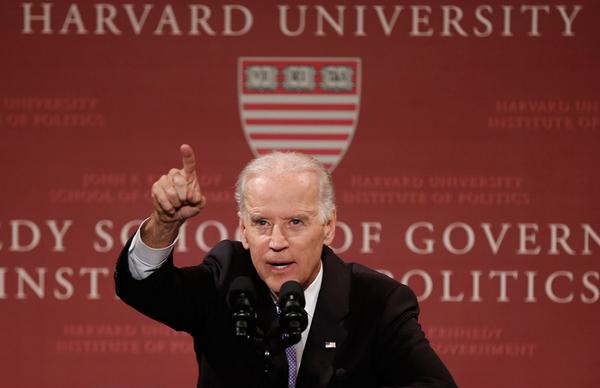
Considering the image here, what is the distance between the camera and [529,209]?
348 cm

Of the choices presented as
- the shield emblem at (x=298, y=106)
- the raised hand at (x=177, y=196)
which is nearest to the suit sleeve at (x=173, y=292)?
the raised hand at (x=177, y=196)

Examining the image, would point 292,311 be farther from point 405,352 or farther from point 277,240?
point 405,352

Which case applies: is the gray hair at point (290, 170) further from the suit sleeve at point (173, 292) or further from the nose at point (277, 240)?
the suit sleeve at point (173, 292)

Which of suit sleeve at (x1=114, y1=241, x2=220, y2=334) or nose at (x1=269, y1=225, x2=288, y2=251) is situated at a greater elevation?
nose at (x1=269, y1=225, x2=288, y2=251)

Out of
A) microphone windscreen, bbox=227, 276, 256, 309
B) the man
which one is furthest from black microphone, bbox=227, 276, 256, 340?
the man

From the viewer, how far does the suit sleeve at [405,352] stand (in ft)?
5.53

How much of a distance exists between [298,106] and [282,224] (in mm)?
1867

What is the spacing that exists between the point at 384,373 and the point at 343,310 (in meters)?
0.16

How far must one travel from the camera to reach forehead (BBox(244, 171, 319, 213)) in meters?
1.64

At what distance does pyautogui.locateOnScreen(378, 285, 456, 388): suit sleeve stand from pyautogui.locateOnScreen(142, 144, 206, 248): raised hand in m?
0.52

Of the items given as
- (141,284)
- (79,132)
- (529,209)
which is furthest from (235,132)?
(141,284)

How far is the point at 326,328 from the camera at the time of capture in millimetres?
1773

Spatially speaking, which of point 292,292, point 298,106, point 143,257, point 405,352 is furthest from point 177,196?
point 298,106

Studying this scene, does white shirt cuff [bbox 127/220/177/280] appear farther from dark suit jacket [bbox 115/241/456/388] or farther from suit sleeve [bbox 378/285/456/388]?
suit sleeve [bbox 378/285/456/388]
